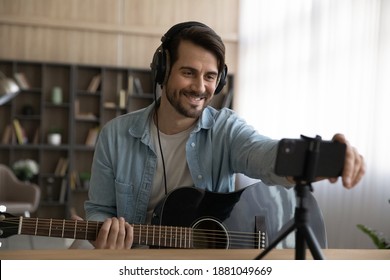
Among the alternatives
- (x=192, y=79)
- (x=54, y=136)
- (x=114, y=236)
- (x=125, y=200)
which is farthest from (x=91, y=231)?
(x=54, y=136)

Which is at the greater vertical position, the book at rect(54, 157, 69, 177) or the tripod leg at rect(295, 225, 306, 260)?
the tripod leg at rect(295, 225, 306, 260)

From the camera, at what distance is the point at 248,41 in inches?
251

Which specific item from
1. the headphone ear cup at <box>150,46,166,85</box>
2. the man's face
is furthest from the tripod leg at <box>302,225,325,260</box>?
the headphone ear cup at <box>150,46,166,85</box>

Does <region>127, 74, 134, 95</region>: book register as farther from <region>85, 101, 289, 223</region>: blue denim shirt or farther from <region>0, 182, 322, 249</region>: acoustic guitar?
<region>0, 182, 322, 249</region>: acoustic guitar

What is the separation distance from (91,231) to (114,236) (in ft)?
0.25

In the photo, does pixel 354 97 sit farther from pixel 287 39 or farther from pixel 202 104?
pixel 202 104

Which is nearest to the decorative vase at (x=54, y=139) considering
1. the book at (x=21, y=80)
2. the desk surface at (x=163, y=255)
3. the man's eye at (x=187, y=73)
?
the book at (x=21, y=80)

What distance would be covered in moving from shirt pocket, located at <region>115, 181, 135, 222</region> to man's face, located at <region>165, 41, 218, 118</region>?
1.02 ft

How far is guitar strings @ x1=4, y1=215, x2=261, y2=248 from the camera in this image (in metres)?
1.33

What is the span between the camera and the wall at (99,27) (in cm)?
646

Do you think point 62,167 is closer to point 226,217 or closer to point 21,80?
point 21,80

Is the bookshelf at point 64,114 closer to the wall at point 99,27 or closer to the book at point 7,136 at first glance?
the book at point 7,136

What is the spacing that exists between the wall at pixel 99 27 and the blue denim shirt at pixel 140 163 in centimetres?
510
